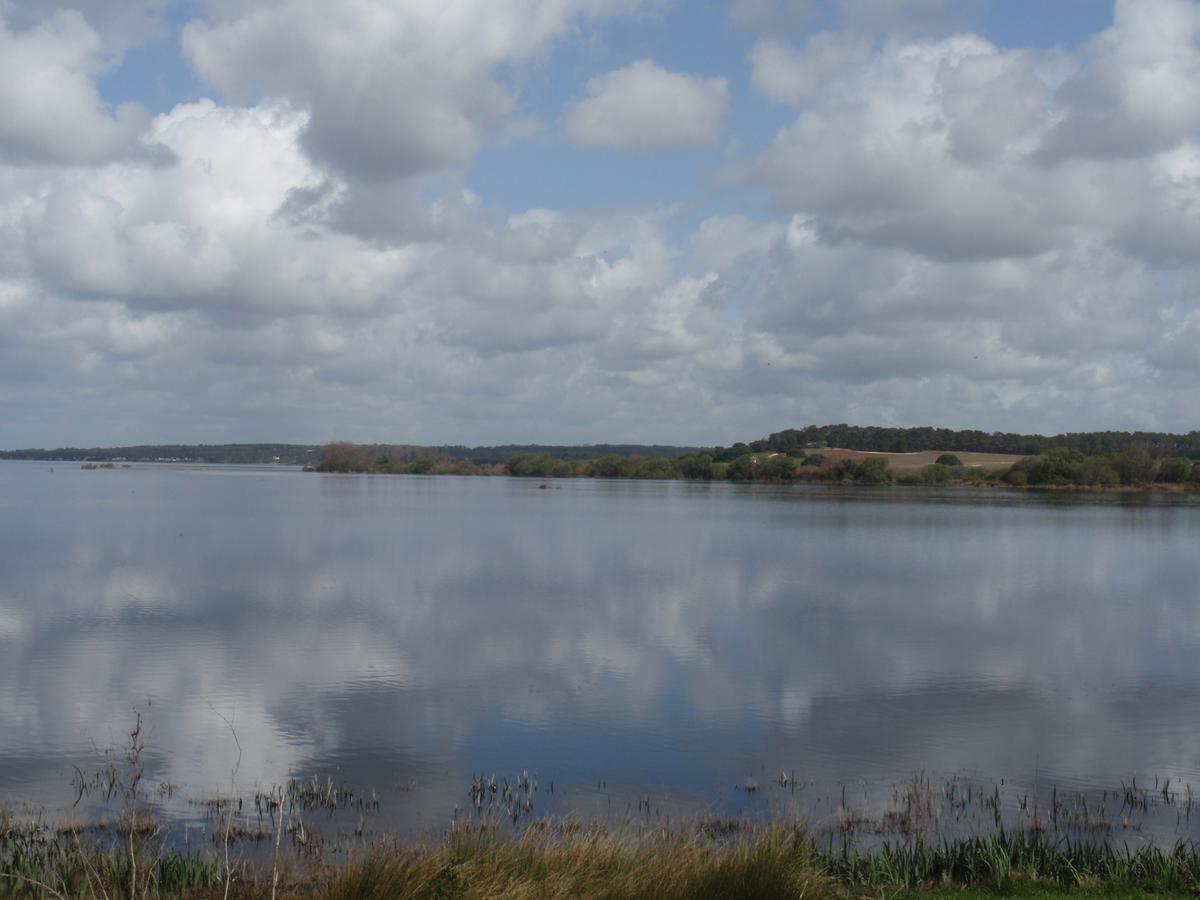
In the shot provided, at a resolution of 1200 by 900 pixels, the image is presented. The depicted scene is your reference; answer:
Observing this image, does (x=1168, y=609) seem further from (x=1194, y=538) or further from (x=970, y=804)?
(x=1194, y=538)

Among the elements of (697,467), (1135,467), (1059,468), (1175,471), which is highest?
(1135,467)

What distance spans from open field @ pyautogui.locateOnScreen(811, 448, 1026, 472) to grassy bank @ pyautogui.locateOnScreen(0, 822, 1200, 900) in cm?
10908

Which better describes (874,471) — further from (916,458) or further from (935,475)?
(916,458)

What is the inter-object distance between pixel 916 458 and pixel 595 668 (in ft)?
370

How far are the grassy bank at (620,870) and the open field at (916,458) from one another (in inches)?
4295

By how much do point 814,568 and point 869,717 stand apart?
17.3 meters

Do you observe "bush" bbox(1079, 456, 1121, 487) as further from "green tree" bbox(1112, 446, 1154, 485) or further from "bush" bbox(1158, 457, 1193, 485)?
"bush" bbox(1158, 457, 1193, 485)

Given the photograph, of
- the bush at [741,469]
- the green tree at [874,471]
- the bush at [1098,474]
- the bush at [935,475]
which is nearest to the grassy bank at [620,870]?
the bush at [1098,474]

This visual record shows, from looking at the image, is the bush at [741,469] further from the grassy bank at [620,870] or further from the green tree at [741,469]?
the grassy bank at [620,870]

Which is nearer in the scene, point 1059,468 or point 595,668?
point 595,668

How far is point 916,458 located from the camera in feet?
399

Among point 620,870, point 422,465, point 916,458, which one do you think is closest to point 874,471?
point 916,458

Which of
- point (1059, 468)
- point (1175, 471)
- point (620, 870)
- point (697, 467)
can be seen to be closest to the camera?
point (620, 870)

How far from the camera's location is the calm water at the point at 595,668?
10.5 m
